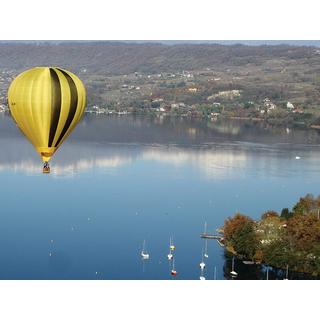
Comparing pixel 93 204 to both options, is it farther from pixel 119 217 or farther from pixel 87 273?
pixel 87 273

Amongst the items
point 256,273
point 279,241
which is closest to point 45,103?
point 256,273

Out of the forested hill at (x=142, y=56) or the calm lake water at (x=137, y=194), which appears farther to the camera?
the forested hill at (x=142, y=56)

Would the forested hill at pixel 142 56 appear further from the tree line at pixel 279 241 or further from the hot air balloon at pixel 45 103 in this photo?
the hot air balloon at pixel 45 103

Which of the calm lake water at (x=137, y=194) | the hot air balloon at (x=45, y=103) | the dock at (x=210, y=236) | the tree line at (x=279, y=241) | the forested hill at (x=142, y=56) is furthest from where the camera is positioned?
the forested hill at (x=142, y=56)

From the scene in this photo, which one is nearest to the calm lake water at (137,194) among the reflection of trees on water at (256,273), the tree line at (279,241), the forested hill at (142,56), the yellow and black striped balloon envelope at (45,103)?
the reflection of trees on water at (256,273)

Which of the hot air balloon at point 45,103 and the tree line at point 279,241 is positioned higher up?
the hot air balloon at point 45,103

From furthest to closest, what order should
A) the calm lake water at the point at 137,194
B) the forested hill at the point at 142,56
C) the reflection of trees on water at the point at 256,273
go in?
the forested hill at the point at 142,56 < the calm lake water at the point at 137,194 < the reflection of trees on water at the point at 256,273

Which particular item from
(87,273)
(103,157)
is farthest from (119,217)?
(103,157)

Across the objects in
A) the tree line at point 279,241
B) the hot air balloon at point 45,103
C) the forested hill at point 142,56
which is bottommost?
the tree line at point 279,241
